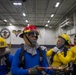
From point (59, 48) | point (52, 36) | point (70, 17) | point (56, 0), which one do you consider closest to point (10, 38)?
point (52, 36)

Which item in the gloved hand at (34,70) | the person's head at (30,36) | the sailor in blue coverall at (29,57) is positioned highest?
the person's head at (30,36)

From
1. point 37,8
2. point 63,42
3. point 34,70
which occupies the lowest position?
point 34,70

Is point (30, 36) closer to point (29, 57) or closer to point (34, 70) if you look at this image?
point (29, 57)

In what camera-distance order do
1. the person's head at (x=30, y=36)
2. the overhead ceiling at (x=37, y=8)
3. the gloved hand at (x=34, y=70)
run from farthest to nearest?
the overhead ceiling at (x=37, y=8) → the person's head at (x=30, y=36) → the gloved hand at (x=34, y=70)

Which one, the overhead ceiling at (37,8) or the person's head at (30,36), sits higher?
the overhead ceiling at (37,8)

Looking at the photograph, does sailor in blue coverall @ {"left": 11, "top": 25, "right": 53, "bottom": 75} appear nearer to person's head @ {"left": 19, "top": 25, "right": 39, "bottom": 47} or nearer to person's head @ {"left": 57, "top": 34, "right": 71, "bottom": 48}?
person's head @ {"left": 19, "top": 25, "right": 39, "bottom": 47}

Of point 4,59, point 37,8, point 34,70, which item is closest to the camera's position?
point 34,70

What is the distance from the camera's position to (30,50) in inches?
89.1

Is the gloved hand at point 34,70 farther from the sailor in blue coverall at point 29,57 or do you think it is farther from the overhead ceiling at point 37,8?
the overhead ceiling at point 37,8

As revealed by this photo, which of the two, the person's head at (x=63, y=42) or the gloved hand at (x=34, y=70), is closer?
the gloved hand at (x=34, y=70)

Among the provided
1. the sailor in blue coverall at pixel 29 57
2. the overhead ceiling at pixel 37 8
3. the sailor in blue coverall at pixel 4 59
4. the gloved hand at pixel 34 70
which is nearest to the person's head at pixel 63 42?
the sailor in blue coverall at pixel 4 59

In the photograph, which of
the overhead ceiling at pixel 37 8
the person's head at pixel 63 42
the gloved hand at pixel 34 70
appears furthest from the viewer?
the overhead ceiling at pixel 37 8

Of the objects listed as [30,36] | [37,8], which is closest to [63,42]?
[30,36]

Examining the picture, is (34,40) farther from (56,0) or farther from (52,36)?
(52,36)
